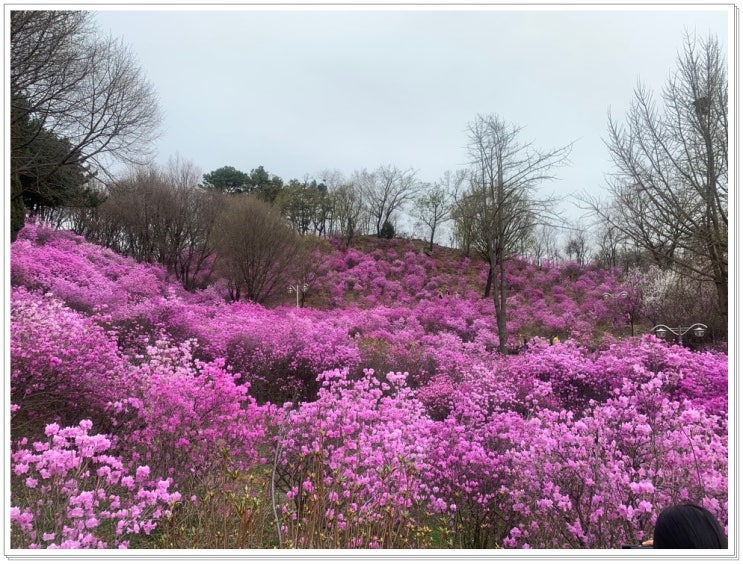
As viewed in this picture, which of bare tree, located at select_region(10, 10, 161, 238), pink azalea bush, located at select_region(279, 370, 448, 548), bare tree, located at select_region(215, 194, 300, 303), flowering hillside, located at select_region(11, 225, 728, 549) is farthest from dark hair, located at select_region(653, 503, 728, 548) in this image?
bare tree, located at select_region(215, 194, 300, 303)

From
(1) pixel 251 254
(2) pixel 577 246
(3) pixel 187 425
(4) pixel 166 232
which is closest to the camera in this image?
(3) pixel 187 425

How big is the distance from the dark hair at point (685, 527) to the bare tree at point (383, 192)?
6.29 m

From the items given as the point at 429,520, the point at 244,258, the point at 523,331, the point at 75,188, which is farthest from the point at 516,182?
the point at 75,188

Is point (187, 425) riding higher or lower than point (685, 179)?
lower

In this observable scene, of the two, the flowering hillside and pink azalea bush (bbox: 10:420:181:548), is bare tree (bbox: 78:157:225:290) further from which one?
pink azalea bush (bbox: 10:420:181:548)

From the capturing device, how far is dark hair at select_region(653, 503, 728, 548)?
6.56 ft

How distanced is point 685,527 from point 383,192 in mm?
9308

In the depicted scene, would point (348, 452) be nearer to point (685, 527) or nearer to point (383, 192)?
point (685, 527)

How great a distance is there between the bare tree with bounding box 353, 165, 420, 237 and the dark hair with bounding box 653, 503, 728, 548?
629cm

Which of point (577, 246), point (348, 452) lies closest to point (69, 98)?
point (348, 452)

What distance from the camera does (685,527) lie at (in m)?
2.00

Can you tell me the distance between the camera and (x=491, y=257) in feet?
27.1
